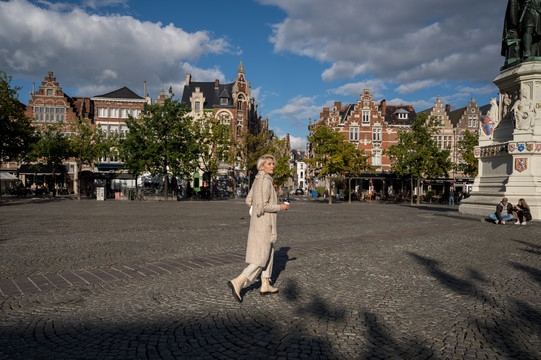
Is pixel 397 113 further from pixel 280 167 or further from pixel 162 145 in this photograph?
pixel 162 145

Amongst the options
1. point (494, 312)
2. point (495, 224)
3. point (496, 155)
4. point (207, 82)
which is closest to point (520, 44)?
point (496, 155)

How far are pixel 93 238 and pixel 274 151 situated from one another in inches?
1497

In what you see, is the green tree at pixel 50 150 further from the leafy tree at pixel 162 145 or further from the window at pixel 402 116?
the window at pixel 402 116

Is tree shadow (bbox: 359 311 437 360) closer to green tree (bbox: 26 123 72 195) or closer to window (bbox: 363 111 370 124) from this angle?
green tree (bbox: 26 123 72 195)

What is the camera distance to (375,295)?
197 inches

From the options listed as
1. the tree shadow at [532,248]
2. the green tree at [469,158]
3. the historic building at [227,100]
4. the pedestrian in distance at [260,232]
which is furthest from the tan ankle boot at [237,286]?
the historic building at [227,100]

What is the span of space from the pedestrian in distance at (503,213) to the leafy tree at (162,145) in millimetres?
26806

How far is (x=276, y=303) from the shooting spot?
4.69m

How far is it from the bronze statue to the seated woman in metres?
6.14

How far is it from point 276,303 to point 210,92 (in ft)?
204

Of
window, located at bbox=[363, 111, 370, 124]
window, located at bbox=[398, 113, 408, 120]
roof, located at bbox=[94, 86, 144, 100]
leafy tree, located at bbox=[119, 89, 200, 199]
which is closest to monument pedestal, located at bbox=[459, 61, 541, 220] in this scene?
leafy tree, located at bbox=[119, 89, 200, 199]

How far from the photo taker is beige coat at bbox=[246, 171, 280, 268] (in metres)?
4.73

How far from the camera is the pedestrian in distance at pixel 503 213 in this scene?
45.0 ft

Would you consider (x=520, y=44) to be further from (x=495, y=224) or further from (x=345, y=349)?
(x=345, y=349)
